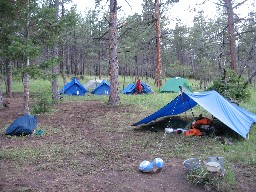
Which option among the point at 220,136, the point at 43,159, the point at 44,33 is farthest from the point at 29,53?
the point at 220,136

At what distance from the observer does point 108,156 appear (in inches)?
261

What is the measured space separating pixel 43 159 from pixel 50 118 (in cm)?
476

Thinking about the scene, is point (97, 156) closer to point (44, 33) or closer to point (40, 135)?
point (40, 135)

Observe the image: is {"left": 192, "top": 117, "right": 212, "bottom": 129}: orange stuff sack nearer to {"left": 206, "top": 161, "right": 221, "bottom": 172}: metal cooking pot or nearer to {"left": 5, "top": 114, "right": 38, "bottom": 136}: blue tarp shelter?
{"left": 206, "top": 161, "right": 221, "bottom": 172}: metal cooking pot

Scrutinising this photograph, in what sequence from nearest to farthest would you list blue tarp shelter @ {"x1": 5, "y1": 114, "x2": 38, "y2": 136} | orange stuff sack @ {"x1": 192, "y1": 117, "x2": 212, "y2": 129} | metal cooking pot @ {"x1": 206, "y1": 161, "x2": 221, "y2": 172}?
metal cooking pot @ {"x1": 206, "y1": 161, "x2": 221, "y2": 172} < blue tarp shelter @ {"x1": 5, "y1": 114, "x2": 38, "y2": 136} < orange stuff sack @ {"x1": 192, "y1": 117, "x2": 212, "y2": 129}

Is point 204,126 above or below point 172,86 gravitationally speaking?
below

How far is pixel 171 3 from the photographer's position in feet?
77.5

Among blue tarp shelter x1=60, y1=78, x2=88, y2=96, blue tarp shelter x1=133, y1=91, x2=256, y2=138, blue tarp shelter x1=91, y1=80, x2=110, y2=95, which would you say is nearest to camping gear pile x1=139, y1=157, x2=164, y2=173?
blue tarp shelter x1=133, y1=91, x2=256, y2=138

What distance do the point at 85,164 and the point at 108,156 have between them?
69 centimetres

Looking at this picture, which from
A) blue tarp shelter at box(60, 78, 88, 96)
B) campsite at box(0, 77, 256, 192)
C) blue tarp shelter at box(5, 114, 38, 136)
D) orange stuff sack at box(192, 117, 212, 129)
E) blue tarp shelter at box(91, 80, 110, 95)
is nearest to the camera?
campsite at box(0, 77, 256, 192)

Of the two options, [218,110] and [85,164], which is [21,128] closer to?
[85,164]

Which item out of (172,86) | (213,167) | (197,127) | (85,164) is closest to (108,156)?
(85,164)

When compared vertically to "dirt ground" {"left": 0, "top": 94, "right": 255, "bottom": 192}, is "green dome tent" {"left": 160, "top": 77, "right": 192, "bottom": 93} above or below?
above

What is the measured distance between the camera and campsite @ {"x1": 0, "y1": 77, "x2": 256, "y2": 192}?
5.11 m
